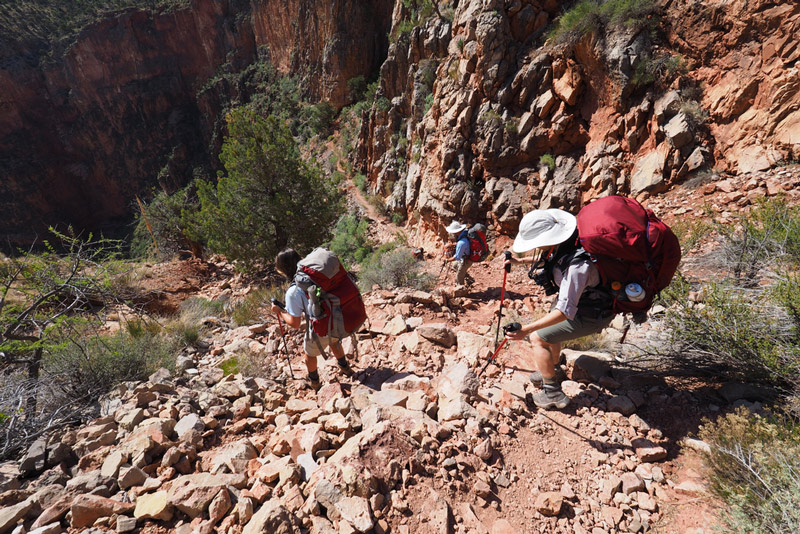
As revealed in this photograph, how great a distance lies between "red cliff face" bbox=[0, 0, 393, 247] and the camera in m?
36.5

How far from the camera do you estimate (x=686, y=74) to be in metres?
6.89

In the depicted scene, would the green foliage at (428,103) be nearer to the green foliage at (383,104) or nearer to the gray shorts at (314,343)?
the green foliage at (383,104)

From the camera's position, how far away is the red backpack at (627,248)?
2.25 m

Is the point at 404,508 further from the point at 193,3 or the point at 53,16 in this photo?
the point at 53,16

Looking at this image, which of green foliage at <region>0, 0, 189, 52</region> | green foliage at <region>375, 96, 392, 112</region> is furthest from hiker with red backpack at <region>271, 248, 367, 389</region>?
green foliage at <region>0, 0, 189, 52</region>

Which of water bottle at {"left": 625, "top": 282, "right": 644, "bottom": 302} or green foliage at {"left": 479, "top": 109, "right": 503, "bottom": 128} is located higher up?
green foliage at {"left": 479, "top": 109, "right": 503, "bottom": 128}

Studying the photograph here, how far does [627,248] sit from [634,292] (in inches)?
12.2

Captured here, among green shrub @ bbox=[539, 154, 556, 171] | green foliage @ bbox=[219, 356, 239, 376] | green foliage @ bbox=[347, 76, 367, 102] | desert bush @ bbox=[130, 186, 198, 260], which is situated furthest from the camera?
green foliage @ bbox=[347, 76, 367, 102]

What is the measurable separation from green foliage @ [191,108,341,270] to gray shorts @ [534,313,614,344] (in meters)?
8.36

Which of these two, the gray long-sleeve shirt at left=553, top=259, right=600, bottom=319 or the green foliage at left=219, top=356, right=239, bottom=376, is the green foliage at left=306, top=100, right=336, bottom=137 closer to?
the green foliage at left=219, top=356, right=239, bottom=376

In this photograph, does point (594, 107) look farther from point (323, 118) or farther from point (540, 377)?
point (323, 118)

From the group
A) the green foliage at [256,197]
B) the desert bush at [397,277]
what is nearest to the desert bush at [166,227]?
the green foliage at [256,197]

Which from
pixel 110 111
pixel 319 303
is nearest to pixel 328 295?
pixel 319 303

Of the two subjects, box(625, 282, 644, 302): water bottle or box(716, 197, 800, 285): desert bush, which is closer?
box(625, 282, 644, 302): water bottle
